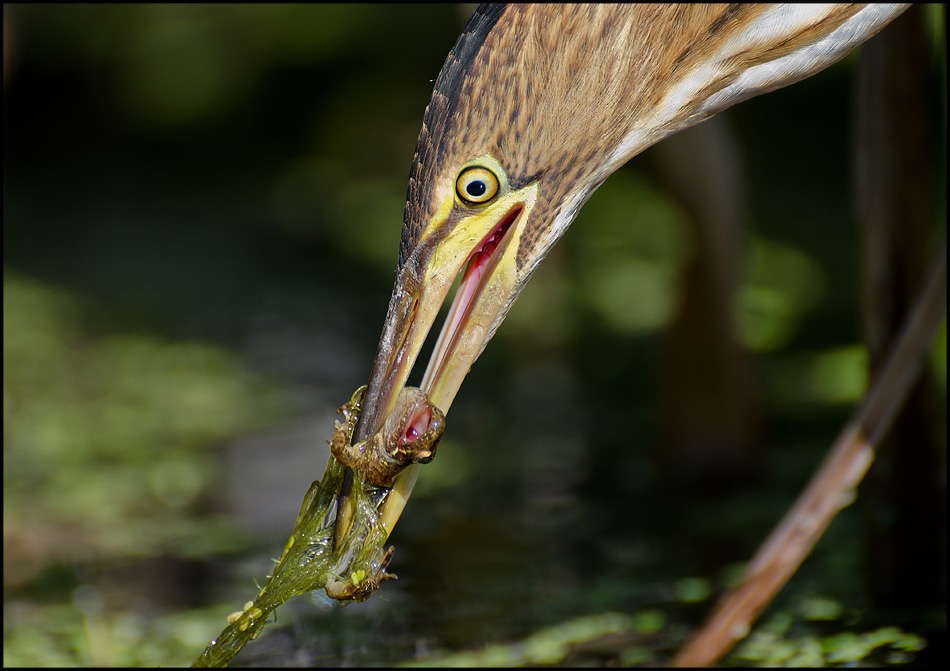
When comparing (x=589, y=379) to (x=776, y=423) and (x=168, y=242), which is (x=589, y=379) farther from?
(x=168, y=242)

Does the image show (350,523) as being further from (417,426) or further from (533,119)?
(533,119)

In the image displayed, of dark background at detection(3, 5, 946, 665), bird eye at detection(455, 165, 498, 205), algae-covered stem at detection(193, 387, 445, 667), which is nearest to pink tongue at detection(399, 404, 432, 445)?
algae-covered stem at detection(193, 387, 445, 667)

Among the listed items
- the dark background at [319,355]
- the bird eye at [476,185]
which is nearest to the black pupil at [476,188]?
the bird eye at [476,185]

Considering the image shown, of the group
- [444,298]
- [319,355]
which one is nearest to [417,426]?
[444,298]

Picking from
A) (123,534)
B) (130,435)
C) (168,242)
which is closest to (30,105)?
(168,242)

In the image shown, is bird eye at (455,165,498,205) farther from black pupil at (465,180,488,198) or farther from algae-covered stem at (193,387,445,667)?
algae-covered stem at (193,387,445,667)

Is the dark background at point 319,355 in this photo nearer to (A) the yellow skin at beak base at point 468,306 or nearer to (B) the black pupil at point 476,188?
(A) the yellow skin at beak base at point 468,306

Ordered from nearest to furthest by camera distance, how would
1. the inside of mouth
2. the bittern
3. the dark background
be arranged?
the bittern, the inside of mouth, the dark background

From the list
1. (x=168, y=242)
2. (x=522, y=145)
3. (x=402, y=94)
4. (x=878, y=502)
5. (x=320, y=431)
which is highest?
(x=402, y=94)
